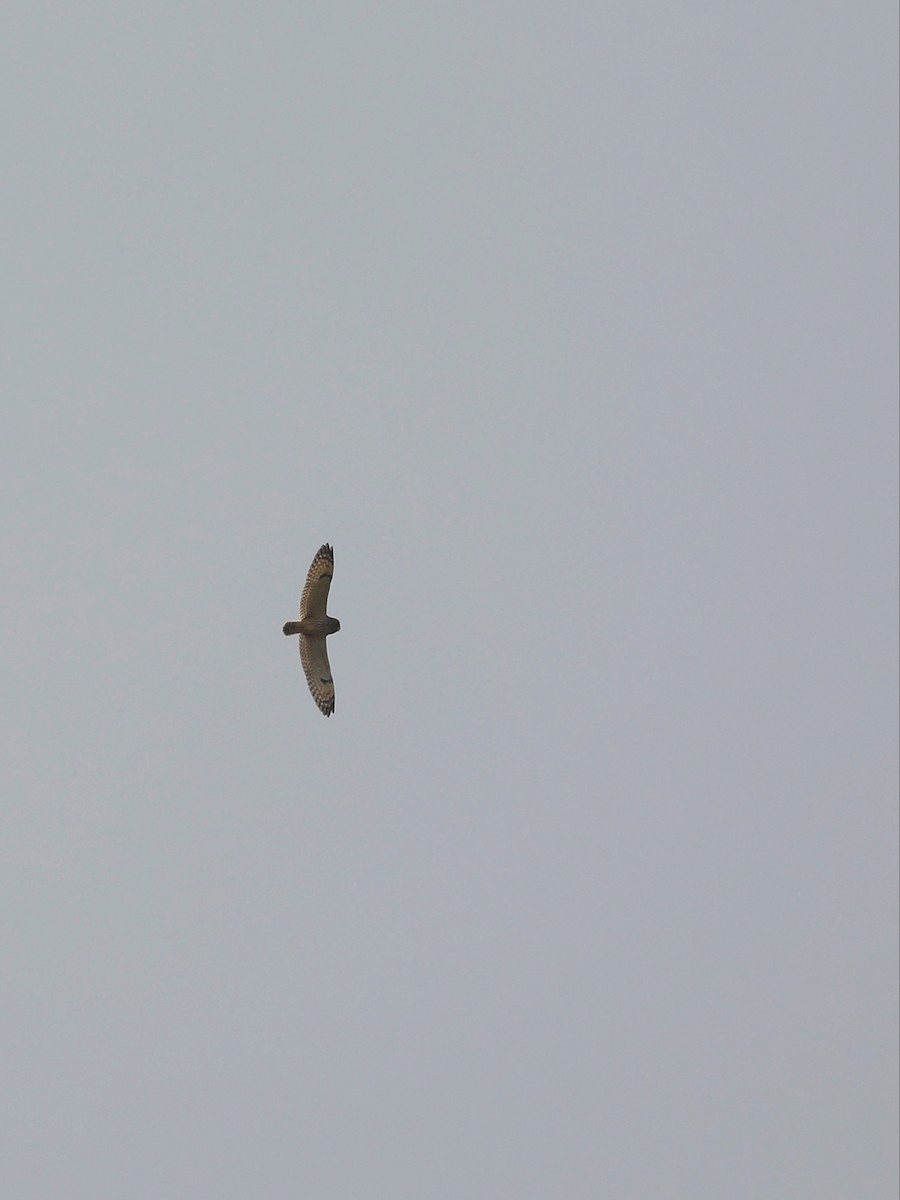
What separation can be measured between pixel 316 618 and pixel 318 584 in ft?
4.28

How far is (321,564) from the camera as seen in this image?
81.4 m

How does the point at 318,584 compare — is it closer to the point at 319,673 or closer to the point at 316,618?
the point at 316,618

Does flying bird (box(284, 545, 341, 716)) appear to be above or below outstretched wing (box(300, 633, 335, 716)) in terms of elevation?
above

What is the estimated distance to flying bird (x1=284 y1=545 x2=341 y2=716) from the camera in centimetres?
8094

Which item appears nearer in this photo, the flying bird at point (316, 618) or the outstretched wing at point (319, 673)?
the flying bird at point (316, 618)

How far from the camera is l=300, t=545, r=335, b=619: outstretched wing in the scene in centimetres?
8100

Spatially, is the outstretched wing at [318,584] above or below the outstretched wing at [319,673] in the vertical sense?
above

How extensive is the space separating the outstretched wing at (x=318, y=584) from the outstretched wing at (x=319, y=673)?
0.54 m

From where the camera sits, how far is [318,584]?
3196 inches

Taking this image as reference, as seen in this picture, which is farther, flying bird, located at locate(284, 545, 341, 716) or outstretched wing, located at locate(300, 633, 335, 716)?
outstretched wing, located at locate(300, 633, 335, 716)

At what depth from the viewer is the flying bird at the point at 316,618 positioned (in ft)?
266

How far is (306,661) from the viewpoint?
8244 centimetres

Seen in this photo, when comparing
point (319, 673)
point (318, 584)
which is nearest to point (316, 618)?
point (318, 584)

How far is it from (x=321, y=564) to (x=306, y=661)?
12.9 ft
